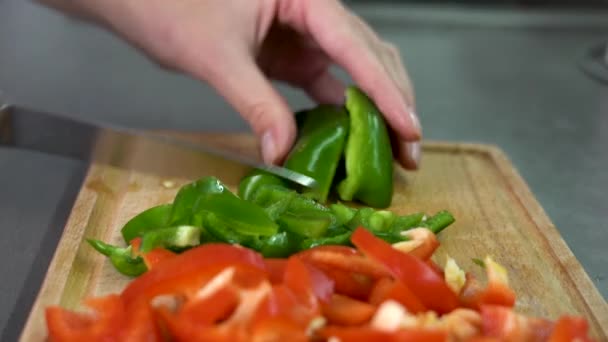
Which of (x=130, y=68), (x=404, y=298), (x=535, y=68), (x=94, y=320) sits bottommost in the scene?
(x=130, y=68)

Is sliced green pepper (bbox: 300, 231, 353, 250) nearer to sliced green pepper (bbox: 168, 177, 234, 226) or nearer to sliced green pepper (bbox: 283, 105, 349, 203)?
sliced green pepper (bbox: 168, 177, 234, 226)

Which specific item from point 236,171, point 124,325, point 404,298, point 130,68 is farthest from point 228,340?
point 130,68

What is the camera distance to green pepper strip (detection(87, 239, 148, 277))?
1413 mm

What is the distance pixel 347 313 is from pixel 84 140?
0.85m

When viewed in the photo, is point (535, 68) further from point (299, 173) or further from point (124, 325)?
point (124, 325)

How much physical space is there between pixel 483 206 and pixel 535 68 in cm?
150

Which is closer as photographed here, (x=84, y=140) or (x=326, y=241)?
(x=326, y=241)

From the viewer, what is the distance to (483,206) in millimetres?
1848

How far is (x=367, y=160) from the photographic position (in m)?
1.83

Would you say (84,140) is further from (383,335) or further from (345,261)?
(383,335)

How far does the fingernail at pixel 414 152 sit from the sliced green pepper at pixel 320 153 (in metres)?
0.18

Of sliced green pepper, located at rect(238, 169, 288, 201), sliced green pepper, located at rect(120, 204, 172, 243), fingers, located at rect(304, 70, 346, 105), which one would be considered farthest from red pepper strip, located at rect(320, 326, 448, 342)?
fingers, located at rect(304, 70, 346, 105)

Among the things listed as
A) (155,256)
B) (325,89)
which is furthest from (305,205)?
(325,89)

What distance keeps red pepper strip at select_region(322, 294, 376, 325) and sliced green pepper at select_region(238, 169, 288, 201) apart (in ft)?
1.88
